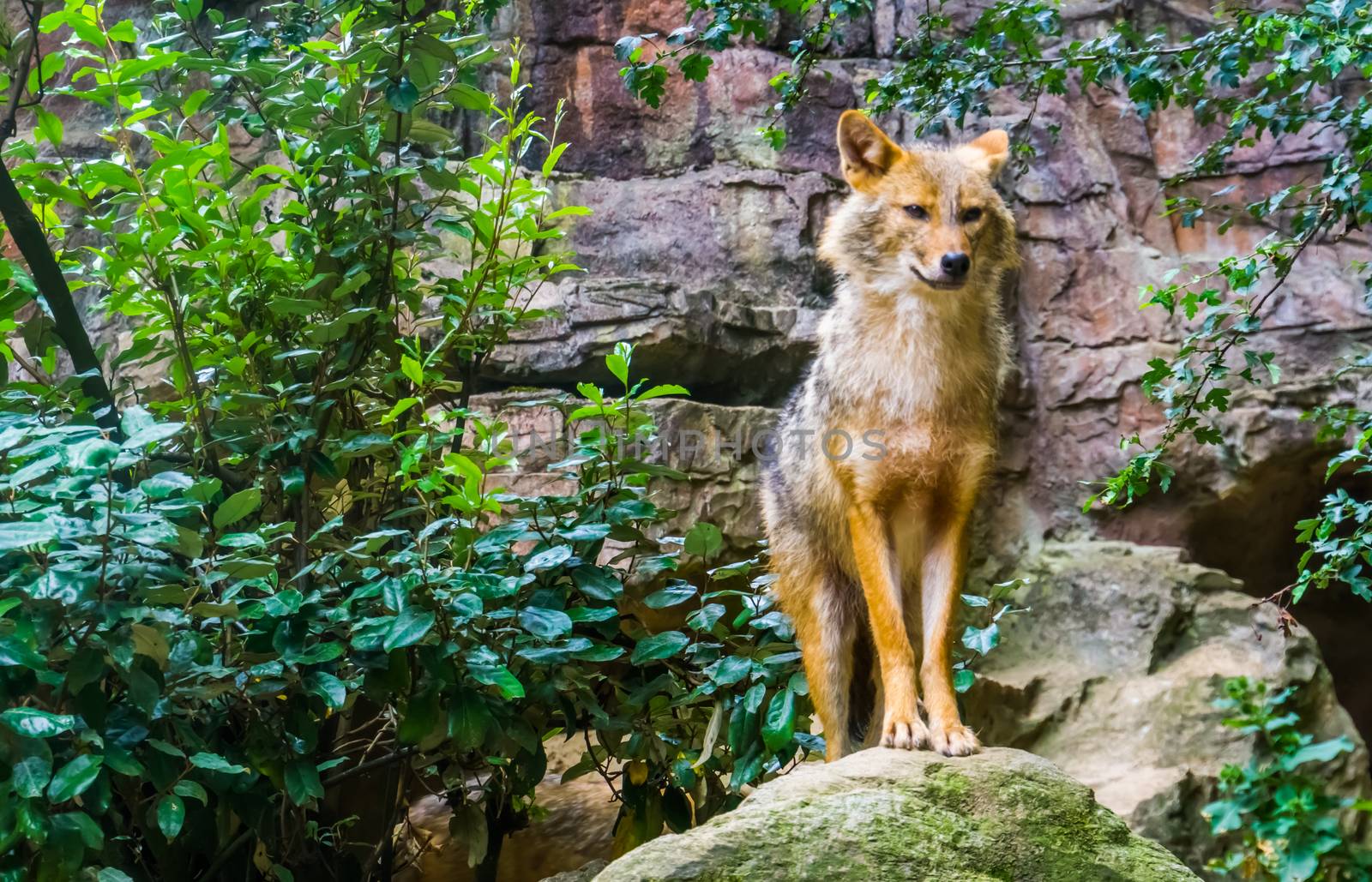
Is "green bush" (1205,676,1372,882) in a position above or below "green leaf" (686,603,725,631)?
below

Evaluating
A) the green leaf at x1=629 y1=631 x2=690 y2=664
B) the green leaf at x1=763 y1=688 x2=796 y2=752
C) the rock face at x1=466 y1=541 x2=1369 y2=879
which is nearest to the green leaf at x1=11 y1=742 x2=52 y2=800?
the green leaf at x1=629 y1=631 x2=690 y2=664

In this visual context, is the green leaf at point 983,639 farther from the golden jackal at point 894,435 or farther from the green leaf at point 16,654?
the green leaf at point 16,654

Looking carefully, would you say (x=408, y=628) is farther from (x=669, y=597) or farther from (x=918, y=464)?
(x=918, y=464)

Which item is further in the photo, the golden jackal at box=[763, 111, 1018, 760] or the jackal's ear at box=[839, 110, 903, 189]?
the jackal's ear at box=[839, 110, 903, 189]

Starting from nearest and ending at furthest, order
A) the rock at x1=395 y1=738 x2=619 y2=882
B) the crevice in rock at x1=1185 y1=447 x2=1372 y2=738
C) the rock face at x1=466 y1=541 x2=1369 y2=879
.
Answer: the rock at x1=395 y1=738 x2=619 y2=882 < the rock face at x1=466 y1=541 x2=1369 y2=879 < the crevice in rock at x1=1185 y1=447 x2=1372 y2=738

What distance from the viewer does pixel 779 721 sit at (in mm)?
3439

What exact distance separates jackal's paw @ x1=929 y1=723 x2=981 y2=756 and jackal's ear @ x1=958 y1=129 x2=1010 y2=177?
1814 mm

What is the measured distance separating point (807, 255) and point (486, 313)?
2.66 meters

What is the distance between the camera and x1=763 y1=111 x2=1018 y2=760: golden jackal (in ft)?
10.4

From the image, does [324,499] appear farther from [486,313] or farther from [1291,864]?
[1291,864]

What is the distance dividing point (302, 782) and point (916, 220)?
7.93ft

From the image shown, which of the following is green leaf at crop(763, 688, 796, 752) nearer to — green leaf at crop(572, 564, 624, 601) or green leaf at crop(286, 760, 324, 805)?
green leaf at crop(572, 564, 624, 601)

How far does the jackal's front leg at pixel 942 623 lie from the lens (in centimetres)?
290

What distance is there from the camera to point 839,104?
666 cm
